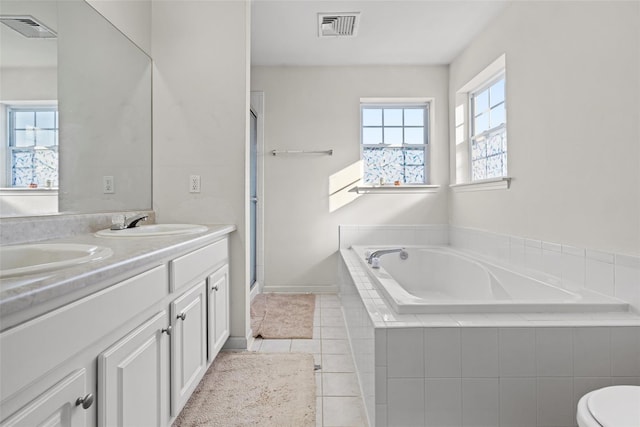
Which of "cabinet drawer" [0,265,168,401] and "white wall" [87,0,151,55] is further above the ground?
"white wall" [87,0,151,55]

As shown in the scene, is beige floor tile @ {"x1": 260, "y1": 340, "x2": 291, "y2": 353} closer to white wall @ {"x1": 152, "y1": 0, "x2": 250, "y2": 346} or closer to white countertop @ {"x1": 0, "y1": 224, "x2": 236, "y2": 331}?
white wall @ {"x1": 152, "y1": 0, "x2": 250, "y2": 346}

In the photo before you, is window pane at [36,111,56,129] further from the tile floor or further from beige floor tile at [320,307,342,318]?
beige floor tile at [320,307,342,318]

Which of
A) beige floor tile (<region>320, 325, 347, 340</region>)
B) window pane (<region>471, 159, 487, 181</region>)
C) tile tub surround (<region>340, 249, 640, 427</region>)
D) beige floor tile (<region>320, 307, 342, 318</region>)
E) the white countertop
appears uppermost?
window pane (<region>471, 159, 487, 181</region>)

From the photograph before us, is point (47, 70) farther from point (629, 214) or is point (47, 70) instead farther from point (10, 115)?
point (629, 214)

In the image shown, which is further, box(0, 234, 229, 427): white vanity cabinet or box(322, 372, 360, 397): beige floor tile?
box(322, 372, 360, 397): beige floor tile

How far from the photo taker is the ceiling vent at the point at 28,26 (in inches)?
46.1

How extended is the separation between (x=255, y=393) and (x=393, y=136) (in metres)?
2.84

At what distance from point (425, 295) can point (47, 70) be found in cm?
287

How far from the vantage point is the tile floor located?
154cm

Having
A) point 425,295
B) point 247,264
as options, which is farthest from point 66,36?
point 425,295

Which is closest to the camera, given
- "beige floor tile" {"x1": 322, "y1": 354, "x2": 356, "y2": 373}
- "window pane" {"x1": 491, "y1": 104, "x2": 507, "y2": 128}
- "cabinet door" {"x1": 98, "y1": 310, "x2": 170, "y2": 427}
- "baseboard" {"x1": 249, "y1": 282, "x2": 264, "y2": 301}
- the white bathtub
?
"cabinet door" {"x1": 98, "y1": 310, "x2": 170, "y2": 427}

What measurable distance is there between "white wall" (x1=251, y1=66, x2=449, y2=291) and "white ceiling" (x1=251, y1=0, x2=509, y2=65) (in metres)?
0.16

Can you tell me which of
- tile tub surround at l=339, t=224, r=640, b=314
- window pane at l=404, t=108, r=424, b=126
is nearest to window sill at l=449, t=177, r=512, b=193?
tile tub surround at l=339, t=224, r=640, b=314

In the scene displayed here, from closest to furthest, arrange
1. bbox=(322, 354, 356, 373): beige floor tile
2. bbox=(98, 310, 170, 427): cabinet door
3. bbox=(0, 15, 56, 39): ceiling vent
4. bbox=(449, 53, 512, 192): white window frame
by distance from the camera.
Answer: bbox=(98, 310, 170, 427): cabinet door, bbox=(0, 15, 56, 39): ceiling vent, bbox=(322, 354, 356, 373): beige floor tile, bbox=(449, 53, 512, 192): white window frame
